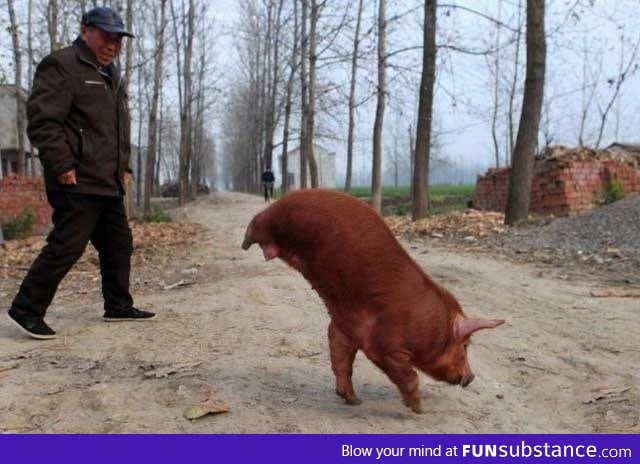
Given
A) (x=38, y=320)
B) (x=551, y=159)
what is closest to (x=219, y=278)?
(x=38, y=320)

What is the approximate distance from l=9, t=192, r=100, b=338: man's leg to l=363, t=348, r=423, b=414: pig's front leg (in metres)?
2.38

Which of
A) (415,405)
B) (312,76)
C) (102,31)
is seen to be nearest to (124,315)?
(102,31)

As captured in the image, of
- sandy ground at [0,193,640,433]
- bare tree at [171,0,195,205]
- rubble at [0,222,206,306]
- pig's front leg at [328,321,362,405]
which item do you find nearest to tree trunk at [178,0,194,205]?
bare tree at [171,0,195,205]

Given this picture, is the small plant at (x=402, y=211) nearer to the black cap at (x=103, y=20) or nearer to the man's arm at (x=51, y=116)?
the black cap at (x=103, y=20)

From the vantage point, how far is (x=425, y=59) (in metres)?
15.4

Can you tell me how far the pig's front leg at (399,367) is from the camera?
9.06 feet

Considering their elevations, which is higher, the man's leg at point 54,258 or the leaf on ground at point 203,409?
the man's leg at point 54,258

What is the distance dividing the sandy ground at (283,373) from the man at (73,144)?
0.41 metres

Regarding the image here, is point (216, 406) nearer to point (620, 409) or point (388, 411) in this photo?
point (388, 411)

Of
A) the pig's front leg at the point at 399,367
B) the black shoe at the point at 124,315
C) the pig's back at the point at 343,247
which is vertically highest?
the pig's back at the point at 343,247

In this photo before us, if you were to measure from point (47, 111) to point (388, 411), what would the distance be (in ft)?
9.11

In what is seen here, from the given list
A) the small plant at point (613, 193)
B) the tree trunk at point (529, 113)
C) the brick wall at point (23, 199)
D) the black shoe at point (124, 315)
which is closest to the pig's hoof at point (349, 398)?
the black shoe at point (124, 315)

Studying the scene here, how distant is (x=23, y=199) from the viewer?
16766mm

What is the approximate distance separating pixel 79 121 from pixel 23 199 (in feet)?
45.4
